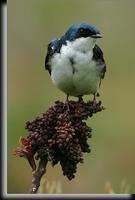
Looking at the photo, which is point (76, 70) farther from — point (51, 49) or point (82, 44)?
point (51, 49)

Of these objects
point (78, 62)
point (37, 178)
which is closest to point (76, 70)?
point (78, 62)

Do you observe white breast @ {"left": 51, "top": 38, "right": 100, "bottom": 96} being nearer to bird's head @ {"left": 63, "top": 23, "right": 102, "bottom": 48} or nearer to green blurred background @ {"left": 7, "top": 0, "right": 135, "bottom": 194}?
bird's head @ {"left": 63, "top": 23, "right": 102, "bottom": 48}

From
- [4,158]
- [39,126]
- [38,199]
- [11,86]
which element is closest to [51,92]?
[11,86]

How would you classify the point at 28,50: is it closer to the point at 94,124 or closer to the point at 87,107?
the point at 94,124

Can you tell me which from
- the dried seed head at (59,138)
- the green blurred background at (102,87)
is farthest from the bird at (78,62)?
the green blurred background at (102,87)

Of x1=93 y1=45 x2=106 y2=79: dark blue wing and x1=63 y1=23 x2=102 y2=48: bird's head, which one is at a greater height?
x1=63 y1=23 x2=102 y2=48: bird's head

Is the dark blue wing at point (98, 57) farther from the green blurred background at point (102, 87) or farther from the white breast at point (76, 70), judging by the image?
the green blurred background at point (102, 87)

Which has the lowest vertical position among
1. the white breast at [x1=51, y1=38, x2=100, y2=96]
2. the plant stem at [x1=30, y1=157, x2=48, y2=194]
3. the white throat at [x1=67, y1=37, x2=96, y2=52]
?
the plant stem at [x1=30, y1=157, x2=48, y2=194]

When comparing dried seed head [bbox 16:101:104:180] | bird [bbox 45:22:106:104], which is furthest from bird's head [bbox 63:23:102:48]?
dried seed head [bbox 16:101:104:180]
